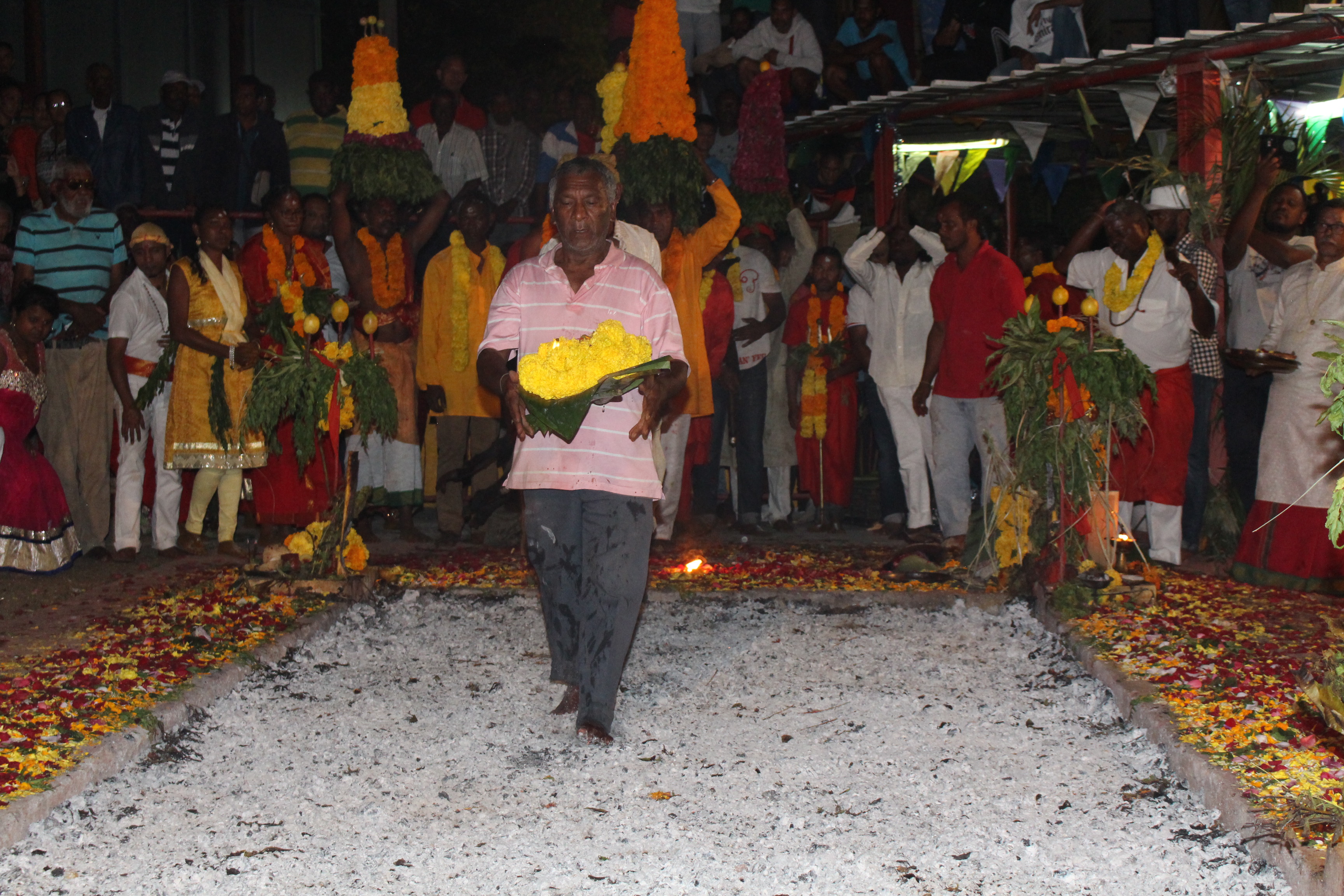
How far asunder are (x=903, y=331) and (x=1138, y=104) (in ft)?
9.30

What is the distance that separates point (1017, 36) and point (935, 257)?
310 centimetres

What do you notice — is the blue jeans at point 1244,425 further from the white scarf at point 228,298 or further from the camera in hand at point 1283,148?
the white scarf at point 228,298

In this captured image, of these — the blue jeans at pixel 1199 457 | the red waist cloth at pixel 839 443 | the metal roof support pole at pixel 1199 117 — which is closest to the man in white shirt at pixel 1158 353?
the blue jeans at pixel 1199 457

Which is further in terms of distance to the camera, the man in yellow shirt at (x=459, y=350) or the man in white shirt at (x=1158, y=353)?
the man in yellow shirt at (x=459, y=350)

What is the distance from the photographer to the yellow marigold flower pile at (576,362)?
15.8ft

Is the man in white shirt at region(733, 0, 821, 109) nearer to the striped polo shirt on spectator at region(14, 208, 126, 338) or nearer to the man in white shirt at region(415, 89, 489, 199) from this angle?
the man in white shirt at region(415, 89, 489, 199)

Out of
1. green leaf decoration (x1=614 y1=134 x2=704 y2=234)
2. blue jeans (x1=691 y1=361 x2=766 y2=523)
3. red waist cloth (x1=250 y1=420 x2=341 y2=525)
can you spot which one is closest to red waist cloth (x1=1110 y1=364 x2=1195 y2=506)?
blue jeans (x1=691 y1=361 x2=766 y2=523)

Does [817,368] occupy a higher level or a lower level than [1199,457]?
higher

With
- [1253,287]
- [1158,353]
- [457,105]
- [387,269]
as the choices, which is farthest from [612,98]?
[1253,287]

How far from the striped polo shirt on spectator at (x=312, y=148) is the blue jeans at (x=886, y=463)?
16.2 feet

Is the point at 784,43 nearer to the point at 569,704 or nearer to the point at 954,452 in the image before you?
the point at 954,452

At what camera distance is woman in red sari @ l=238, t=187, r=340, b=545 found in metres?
8.88

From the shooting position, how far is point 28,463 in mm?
8047

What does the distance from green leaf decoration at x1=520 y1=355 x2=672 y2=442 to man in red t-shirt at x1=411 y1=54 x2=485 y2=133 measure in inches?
269
